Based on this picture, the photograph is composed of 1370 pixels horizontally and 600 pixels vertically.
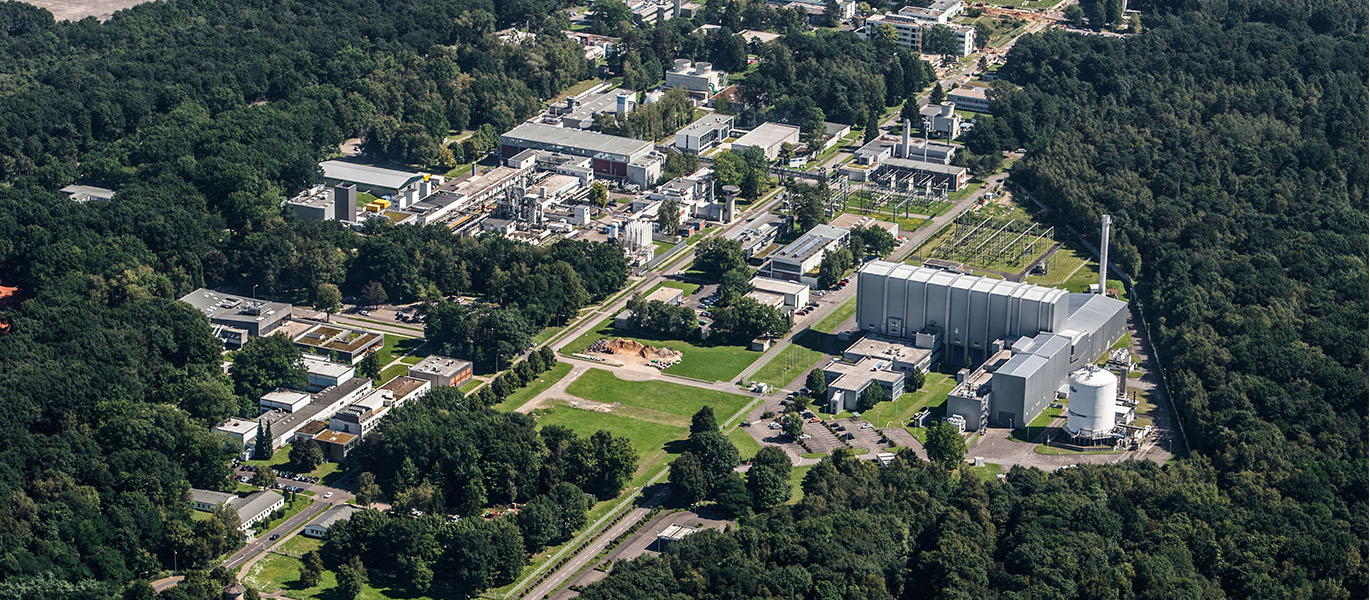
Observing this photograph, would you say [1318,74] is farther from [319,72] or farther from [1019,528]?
[1019,528]

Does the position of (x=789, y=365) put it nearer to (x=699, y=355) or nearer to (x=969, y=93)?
(x=699, y=355)

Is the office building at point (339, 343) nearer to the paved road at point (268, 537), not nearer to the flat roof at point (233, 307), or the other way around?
the flat roof at point (233, 307)

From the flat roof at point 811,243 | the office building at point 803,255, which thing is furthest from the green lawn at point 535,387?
the flat roof at point 811,243

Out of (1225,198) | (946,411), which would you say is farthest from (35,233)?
(1225,198)

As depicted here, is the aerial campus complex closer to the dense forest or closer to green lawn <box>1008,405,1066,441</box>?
green lawn <box>1008,405,1066,441</box>

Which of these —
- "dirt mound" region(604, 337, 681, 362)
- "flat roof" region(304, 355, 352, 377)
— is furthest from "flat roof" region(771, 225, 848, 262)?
"flat roof" region(304, 355, 352, 377)

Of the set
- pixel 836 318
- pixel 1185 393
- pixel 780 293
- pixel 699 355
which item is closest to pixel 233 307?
pixel 699 355
